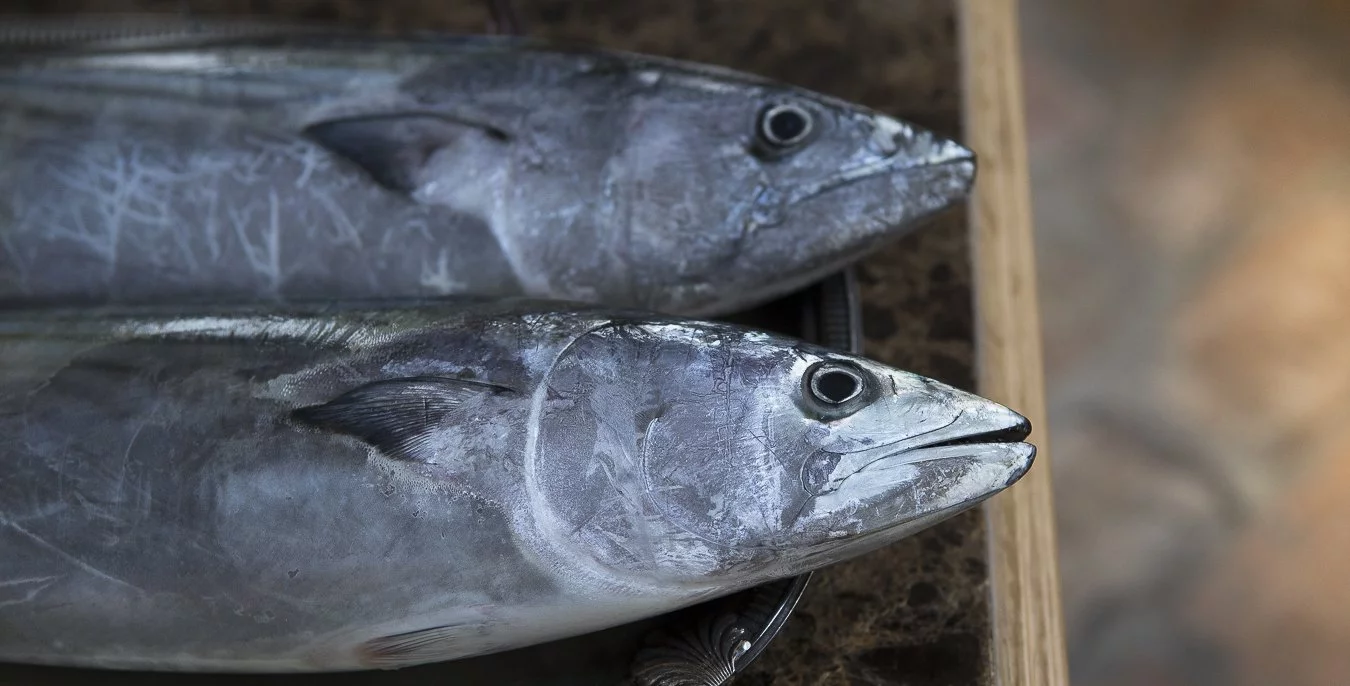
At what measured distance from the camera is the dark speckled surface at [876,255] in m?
1.29

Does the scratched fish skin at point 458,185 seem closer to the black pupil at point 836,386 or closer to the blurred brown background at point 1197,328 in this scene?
the black pupil at point 836,386

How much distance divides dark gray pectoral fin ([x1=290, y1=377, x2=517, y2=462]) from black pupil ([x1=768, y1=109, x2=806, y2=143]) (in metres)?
0.55

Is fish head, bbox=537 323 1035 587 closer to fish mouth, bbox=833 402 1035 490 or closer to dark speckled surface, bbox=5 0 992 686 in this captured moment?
fish mouth, bbox=833 402 1035 490

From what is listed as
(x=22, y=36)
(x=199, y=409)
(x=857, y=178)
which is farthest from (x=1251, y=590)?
(x=22, y=36)

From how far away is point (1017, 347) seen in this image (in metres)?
1.54

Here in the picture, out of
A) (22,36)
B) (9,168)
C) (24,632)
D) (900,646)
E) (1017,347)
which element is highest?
(22,36)

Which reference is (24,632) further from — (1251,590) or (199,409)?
(1251,590)

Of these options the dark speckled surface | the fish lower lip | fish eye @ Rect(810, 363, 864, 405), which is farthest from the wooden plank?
fish eye @ Rect(810, 363, 864, 405)

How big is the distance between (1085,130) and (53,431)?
2.37 meters

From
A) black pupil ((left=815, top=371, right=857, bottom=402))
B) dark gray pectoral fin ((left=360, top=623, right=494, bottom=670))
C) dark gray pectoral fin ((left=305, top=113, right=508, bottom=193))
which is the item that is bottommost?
dark gray pectoral fin ((left=360, top=623, right=494, bottom=670))

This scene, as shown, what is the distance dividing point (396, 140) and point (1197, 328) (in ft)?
6.30

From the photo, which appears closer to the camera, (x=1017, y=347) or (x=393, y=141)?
(x=393, y=141)

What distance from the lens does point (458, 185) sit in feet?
4.45

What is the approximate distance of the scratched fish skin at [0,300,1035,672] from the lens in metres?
0.99
